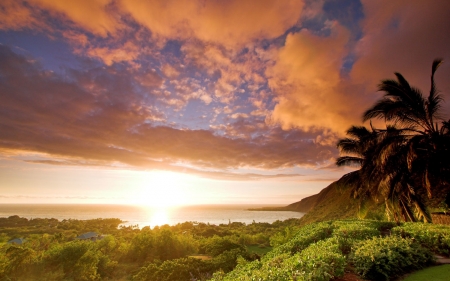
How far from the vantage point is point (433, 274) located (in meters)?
5.08

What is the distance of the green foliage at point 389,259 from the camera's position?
197 inches

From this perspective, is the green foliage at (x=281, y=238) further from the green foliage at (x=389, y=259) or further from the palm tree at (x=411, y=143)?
the green foliage at (x=389, y=259)

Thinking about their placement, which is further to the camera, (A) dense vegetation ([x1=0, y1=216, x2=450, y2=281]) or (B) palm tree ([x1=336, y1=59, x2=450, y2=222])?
(B) palm tree ([x1=336, y1=59, x2=450, y2=222])

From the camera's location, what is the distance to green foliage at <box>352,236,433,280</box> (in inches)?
197

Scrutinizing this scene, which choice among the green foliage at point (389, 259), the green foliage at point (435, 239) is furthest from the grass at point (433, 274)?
Result: the green foliage at point (435, 239)

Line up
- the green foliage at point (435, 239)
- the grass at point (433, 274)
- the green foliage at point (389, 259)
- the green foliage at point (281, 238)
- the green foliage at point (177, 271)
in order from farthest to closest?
the green foliage at point (281, 238) → the green foliage at point (177, 271) → the green foliage at point (435, 239) → the green foliage at point (389, 259) → the grass at point (433, 274)

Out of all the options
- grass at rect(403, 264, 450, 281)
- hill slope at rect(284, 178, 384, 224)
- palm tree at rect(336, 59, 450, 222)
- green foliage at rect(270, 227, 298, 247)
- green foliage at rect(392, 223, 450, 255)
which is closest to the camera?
grass at rect(403, 264, 450, 281)

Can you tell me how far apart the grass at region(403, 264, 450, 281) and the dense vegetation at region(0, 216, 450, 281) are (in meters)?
0.24

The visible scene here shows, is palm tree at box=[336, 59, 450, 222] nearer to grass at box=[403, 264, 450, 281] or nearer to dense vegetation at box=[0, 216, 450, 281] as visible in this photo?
dense vegetation at box=[0, 216, 450, 281]

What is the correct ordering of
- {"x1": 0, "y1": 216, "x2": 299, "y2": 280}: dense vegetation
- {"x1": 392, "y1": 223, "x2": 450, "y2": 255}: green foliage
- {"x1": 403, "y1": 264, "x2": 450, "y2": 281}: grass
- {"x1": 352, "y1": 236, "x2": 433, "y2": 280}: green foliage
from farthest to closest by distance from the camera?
{"x1": 0, "y1": 216, "x2": 299, "y2": 280}: dense vegetation → {"x1": 392, "y1": 223, "x2": 450, "y2": 255}: green foliage → {"x1": 352, "y1": 236, "x2": 433, "y2": 280}: green foliage → {"x1": 403, "y1": 264, "x2": 450, "y2": 281}: grass

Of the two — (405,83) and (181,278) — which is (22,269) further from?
(405,83)

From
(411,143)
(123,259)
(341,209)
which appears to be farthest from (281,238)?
(341,209)

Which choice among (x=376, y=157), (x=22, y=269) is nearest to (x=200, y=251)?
(x=22, y=269)

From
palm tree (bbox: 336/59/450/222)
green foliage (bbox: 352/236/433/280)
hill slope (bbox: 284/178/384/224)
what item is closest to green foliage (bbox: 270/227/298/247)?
hill slope (bbox: 284/178/384/224)
